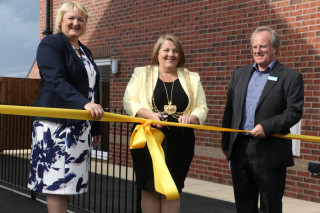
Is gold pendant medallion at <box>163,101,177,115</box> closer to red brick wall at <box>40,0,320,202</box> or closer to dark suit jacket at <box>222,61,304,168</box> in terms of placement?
dark suit jacket at <box>222,61,304,168</box>

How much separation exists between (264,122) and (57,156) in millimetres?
1502

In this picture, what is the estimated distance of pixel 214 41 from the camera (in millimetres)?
8336

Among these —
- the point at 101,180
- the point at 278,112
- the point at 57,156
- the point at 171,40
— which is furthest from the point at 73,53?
the point at 101,180

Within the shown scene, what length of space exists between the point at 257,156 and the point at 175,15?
231 inches

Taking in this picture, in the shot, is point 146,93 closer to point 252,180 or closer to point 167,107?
point 167,107

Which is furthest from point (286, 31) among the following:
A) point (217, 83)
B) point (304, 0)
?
point (217, 83)

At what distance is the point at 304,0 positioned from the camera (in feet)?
22.9

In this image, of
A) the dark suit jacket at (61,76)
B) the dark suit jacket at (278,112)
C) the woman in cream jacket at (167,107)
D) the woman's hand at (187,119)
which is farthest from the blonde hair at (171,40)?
the dark suit jacket at (61,76)

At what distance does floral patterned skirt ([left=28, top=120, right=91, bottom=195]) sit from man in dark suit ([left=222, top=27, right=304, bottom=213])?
1.21 m

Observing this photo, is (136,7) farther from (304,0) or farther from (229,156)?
(229,156)

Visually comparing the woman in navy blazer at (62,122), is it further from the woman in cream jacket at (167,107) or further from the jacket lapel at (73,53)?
the woman in cream jacket at (167,107)

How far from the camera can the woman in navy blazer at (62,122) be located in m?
3.30

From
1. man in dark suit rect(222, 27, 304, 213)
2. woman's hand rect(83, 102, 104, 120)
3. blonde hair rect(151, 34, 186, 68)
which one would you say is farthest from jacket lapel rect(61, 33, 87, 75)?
man in dark suit rect(222, 27, 304, 213)

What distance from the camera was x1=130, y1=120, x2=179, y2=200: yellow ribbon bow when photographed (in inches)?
141
